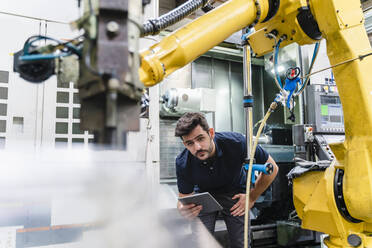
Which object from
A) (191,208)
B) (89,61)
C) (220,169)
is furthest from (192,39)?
(220,169)

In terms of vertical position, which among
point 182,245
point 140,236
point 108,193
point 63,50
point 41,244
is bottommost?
point 41,244

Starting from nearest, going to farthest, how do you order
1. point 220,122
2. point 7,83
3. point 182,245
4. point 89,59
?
point 89,59, point 182,245, point 7,83, point 220,122

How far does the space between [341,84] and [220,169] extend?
1107 mm

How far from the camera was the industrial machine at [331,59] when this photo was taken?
849 mm

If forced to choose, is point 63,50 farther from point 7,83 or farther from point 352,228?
point 7,83

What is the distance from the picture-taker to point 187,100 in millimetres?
3416

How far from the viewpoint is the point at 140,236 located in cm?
83

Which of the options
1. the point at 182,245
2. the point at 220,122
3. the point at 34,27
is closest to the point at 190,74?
the point at 220,122

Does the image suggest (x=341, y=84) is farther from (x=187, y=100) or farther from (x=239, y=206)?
(x=187, y=100)

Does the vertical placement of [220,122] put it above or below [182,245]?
above

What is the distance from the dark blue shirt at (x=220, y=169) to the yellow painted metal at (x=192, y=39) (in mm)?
1220

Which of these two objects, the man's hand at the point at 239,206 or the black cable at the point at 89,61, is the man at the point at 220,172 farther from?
the black cable at the point at 89,61

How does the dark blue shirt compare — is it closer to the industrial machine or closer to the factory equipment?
the industrial machine

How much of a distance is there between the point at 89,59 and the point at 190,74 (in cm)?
383
